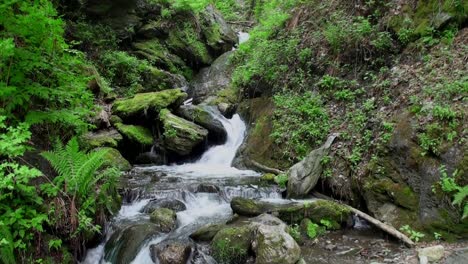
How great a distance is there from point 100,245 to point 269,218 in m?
2.82

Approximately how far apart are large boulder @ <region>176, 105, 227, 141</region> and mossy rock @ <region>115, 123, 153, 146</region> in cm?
154

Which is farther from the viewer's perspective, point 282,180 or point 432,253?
point 282,180

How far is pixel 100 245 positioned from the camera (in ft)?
18.7

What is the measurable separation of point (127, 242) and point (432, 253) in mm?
4553

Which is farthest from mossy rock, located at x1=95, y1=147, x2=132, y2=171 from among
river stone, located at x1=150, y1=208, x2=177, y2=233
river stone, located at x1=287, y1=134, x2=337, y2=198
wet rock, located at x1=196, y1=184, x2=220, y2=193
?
river stone, located at x1=287, y1=134, x2=337, y2=198

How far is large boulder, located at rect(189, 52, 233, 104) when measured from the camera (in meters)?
16.0

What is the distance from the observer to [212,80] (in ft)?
55.2

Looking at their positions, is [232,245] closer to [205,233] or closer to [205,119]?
[205,233]

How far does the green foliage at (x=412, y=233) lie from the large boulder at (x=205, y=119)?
7189mm

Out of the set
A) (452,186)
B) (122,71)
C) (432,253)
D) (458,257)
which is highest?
(122,71)

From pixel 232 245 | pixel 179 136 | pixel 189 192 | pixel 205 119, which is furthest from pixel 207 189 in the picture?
pixel 205 119

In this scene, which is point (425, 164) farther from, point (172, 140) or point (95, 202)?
point (172, 140)

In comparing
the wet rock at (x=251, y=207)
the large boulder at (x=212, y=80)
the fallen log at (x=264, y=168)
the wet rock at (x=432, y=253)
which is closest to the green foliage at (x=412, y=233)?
the wet rock at (x=432, y=253)

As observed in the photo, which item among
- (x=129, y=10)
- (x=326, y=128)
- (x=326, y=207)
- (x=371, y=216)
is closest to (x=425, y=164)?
(x=371, y=216)
